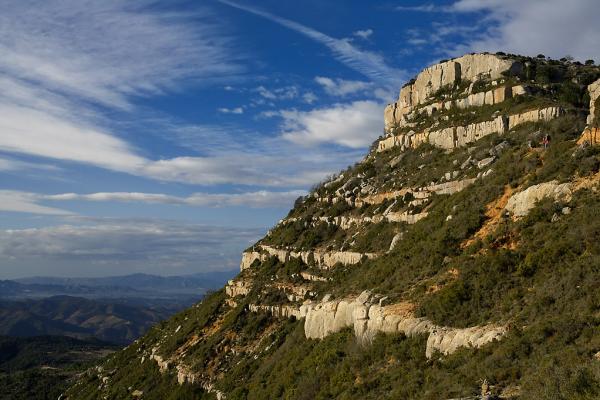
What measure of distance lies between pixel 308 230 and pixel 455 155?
2773cm

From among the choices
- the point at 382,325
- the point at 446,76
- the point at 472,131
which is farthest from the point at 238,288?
the point at 446,76

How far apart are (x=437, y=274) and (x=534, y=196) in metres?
9.46

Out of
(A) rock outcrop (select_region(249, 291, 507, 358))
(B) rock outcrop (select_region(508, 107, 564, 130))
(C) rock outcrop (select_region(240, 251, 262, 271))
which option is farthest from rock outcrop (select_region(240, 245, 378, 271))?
(B) rock outcrop (select_region(508, 107, 564, 130))

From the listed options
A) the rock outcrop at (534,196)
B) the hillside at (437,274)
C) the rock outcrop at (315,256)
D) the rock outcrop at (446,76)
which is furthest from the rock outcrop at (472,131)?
the rock outcrop at (534,196)

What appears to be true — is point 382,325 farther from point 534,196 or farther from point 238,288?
point 238,288

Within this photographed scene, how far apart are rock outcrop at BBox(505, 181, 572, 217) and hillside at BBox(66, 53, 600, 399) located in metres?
0.10

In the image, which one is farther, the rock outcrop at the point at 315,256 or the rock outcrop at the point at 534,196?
the rock outcrop at the point at 315,256

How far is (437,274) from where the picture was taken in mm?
37219

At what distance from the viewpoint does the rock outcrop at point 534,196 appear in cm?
3425

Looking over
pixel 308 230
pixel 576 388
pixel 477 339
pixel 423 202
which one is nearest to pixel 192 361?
pixel 308 230

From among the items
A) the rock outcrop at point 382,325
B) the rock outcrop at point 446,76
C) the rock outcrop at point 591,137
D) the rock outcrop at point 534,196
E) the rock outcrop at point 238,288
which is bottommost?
the rock outcrop at point 238,288

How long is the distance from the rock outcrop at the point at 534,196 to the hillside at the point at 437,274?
0.34 feet

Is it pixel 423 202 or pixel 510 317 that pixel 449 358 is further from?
pixel 423 202

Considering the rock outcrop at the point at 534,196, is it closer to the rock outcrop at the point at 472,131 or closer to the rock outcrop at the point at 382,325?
the rock outcrop at the point at 382,325
